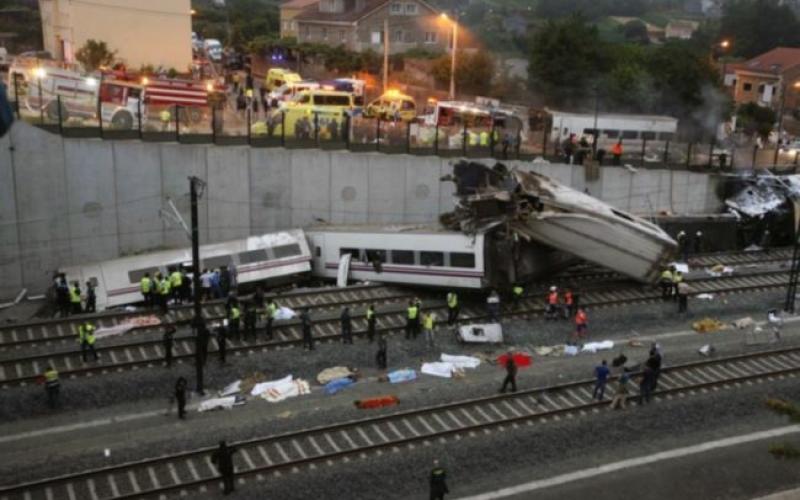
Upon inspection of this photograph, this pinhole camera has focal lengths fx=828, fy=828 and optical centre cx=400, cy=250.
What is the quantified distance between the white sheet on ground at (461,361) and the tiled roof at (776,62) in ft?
208

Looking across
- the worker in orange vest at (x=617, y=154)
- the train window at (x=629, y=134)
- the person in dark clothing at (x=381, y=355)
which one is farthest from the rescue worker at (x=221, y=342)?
the train window at (x=629, y=134)

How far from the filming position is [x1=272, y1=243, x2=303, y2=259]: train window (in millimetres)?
29516

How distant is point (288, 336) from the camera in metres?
24.8

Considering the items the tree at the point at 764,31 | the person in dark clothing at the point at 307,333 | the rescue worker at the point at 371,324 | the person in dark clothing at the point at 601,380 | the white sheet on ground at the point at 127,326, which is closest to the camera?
the person in dark clothing at the point at 601,380

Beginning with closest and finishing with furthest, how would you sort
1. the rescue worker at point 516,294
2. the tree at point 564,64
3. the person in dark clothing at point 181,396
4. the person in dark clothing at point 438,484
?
1. the person in dark clothing at point 438,484
2. the person in dark clothing at point 181,396
3. the rescue worker at point 516,294
4. the tree at point 564,64

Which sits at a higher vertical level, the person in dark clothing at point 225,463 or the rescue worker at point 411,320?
the rescue worker at point 411,320

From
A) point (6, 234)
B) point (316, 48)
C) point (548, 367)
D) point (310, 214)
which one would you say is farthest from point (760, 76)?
point (6, 234)

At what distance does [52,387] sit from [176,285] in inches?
310

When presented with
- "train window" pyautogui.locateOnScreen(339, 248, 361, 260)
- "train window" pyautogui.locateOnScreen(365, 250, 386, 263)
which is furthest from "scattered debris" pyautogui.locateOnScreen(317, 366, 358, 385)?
"train window" pyautogui.locateOnScreen(339, 248, 361, 260)

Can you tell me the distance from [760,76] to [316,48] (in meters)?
41.3

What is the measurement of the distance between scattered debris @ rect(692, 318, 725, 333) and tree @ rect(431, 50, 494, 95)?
1218 inches

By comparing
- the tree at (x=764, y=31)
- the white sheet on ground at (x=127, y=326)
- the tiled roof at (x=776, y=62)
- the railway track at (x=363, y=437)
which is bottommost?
the railway track at (x=363, y=437)

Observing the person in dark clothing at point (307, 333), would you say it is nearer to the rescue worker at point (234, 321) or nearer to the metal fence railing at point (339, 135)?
the rescue worker at point (234, 321)

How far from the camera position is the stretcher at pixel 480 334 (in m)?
24.8
